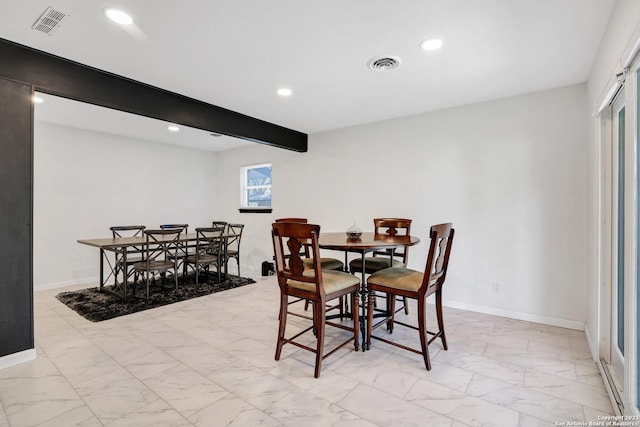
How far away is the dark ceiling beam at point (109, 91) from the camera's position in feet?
7.50

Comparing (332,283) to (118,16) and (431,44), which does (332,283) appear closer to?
(431,44)

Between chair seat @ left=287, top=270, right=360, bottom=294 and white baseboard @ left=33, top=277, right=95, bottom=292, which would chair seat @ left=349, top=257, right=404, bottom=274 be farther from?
white baseboard @ left=33, top=277, right=95, bottom=292

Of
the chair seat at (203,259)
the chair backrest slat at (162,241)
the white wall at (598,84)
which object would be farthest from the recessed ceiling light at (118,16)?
the chair seat at (203,259)

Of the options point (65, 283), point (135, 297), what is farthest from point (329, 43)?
point (65, 283)

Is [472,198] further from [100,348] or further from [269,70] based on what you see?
[100,348]

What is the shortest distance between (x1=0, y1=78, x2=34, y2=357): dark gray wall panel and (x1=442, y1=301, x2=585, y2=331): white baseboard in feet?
13.2

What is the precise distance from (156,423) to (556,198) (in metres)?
3.72

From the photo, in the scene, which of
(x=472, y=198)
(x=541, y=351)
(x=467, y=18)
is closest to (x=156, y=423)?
(x=541, y=351)

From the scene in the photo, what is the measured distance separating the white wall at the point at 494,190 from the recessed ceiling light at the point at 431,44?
1500mm

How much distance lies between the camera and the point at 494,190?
3.35 metres

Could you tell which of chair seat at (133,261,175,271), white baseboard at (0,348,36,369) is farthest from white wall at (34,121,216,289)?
white baseboard at (0,348,36,369)

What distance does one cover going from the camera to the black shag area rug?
3.49 m

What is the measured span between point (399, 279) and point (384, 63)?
176 cm

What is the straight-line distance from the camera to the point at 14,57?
2242 mm
